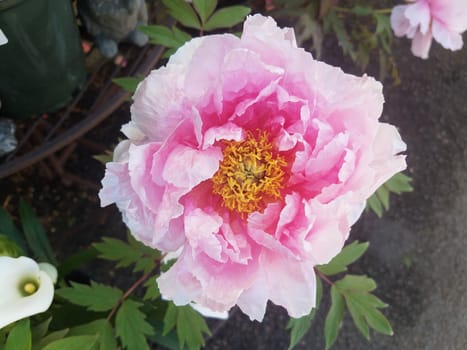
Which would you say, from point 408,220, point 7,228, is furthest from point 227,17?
point 408,220

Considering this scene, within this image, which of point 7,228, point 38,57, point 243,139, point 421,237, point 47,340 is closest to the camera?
point 243,139

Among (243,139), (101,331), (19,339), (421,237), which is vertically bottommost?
(421,237)

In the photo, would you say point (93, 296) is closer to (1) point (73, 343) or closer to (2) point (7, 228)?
(1) point (73, 343)

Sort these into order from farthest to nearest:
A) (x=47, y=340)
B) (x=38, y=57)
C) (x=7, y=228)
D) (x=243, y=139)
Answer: (x=7, y=228), (x=38, y=57), (x=47, y=340), (x=243, y=139)

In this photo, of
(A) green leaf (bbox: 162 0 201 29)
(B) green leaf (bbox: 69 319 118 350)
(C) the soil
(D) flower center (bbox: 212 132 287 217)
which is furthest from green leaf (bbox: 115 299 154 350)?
(C) the soil

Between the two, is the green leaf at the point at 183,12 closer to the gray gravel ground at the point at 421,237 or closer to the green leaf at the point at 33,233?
the green leaf at the point at 33,233

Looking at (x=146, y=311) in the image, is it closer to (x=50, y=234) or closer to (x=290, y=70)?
(x=290, y=70)
